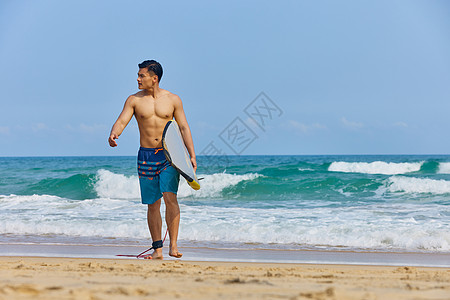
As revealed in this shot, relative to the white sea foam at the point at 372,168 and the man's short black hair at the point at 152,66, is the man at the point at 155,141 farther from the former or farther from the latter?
the white sea foam at the point at 372,168

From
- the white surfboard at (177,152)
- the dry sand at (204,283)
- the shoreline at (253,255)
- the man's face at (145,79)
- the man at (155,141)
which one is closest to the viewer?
the dry sand at (204,283)

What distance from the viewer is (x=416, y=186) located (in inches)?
566

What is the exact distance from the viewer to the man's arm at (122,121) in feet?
13.9

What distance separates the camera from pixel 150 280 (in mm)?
3037

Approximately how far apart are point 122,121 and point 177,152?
0.58 m

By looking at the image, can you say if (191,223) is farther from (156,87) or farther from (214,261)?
(156,87)

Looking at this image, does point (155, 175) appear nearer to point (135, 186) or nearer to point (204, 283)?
point (204, 283)

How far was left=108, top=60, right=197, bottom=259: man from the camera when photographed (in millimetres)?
4461

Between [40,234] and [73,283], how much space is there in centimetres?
446

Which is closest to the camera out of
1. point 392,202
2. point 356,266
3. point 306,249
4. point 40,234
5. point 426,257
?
point 356,266

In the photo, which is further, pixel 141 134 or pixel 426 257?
pixel 426 257

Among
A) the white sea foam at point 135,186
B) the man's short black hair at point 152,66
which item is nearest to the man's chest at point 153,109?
the man's short black hair at point 152,66

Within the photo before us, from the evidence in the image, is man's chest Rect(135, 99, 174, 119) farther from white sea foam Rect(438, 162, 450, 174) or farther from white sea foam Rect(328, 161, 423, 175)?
white sea foam Rect(438, 162, 450, 174)

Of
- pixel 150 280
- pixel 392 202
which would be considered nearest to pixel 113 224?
pixel 150 280
